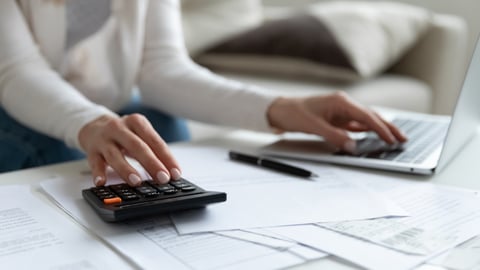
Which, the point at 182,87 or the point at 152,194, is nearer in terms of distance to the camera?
the point at 152,194

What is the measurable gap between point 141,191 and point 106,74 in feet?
1.52

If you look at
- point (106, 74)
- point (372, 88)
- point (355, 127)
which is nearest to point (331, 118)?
point (355, 127)

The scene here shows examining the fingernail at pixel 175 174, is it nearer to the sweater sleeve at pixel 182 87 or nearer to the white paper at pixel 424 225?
the white paper at pixel 424 225

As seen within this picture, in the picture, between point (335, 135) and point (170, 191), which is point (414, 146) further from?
point (170, 191)

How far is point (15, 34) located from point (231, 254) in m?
0.51

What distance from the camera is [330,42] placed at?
186 centimetres

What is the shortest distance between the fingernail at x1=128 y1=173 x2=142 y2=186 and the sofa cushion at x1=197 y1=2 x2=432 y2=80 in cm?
131

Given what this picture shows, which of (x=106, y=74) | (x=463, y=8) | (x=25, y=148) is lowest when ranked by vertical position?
(x=25, y=148)

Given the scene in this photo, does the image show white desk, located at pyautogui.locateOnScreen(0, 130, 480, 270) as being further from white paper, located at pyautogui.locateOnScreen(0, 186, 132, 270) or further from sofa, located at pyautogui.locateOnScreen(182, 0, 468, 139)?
sofa, located at pyautogui.locateOnScreen(182, 0, 468, 139)

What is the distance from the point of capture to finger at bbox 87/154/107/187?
62 cm

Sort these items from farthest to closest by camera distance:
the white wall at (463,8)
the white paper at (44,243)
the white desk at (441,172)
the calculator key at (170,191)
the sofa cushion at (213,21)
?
the white wall at (463,8)
the sofa cushion at (213,21)
the white desk at (441,172)
the calculator key at (170,191)
the white paper at (44,243)

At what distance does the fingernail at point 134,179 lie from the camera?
0.59 meters

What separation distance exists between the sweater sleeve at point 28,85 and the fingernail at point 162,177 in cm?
20

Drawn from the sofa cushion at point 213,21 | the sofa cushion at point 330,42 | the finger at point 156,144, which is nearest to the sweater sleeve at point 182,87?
the finger at point 156,144
